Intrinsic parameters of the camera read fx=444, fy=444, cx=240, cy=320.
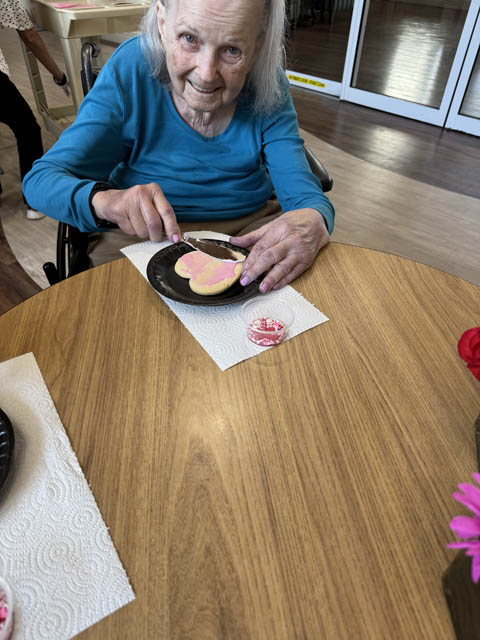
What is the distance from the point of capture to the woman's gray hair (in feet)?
3.37

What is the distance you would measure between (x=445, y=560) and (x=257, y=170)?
106 centimetres

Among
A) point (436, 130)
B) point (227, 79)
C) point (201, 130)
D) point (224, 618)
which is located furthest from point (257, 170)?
point (436, 130)

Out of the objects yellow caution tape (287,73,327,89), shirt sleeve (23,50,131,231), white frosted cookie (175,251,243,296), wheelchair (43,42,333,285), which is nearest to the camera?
white frosted cookie (175,251,243,296)

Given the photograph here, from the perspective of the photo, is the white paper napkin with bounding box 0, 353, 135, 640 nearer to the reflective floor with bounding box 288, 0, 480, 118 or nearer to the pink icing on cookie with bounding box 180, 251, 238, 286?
the pink icing on cookie with bounding box 180, 251, 238, 286

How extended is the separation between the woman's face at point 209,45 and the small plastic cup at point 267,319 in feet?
1.70

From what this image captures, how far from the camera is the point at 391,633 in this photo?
465mm

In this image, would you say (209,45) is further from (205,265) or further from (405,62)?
(405,62)

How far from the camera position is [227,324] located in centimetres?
82

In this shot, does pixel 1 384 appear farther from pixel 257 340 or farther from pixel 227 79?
pixel 227 79

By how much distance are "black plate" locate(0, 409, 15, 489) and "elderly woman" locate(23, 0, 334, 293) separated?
473 mm

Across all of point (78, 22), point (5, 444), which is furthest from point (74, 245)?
point (78, 22)

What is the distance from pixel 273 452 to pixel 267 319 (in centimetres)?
27

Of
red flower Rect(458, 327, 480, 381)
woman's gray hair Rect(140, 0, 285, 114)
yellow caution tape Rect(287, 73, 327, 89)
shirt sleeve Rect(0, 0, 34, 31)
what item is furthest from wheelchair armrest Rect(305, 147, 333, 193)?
yellow caution tape Rect(287, 73, 327, 89)

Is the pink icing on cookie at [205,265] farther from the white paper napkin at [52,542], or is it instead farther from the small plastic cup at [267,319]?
the white paper napkin at [52,542]
